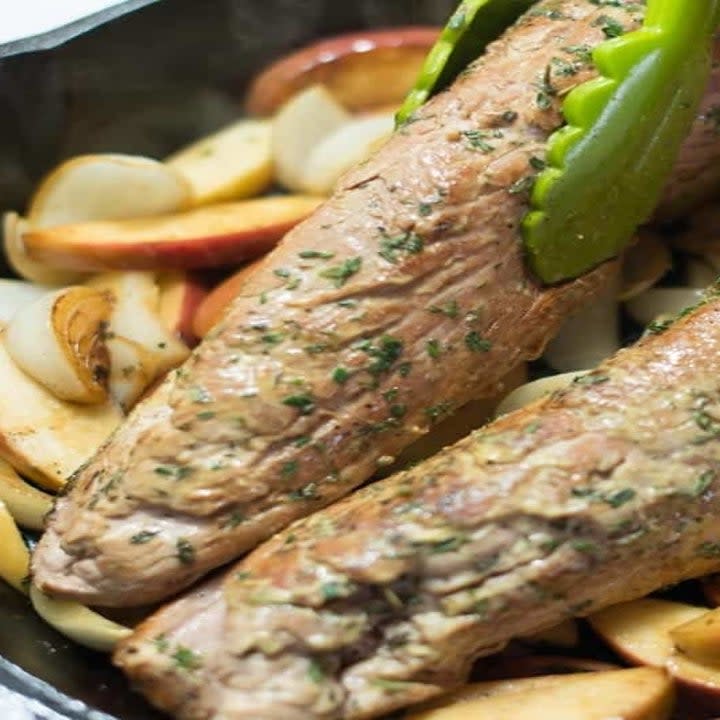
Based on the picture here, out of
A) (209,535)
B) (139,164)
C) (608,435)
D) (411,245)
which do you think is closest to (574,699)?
(608,435)

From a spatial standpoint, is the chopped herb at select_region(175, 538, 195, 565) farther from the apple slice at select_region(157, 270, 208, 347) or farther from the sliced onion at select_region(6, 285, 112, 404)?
the apple slice at select_region(157, 270, 208, 347)

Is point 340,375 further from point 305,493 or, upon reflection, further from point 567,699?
point 567,699

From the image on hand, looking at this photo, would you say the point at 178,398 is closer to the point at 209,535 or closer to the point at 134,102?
the point at 209,535

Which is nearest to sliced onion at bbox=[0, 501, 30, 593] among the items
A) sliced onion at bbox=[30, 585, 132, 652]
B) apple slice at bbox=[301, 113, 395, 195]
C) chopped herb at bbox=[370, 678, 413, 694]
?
sliced onion at bbox=[30, 585, 132, 652]

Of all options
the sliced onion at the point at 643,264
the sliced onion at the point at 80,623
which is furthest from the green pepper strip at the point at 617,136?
the sliced onion at the point at 80,623

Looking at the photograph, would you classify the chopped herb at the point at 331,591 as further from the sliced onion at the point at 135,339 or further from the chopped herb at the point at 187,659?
the sliced onion at the point at 135,339

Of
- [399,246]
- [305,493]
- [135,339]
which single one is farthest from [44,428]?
[399,246]
